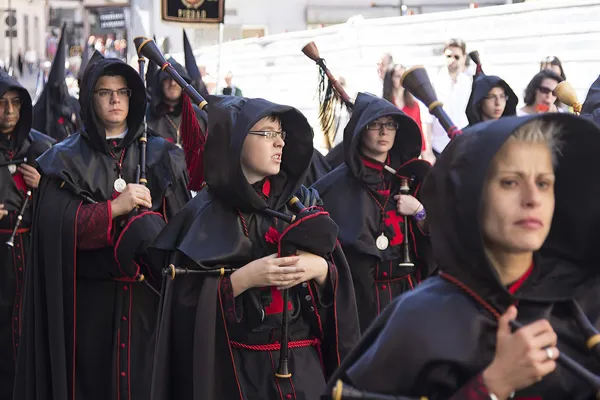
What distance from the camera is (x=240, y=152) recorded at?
497 centimetres

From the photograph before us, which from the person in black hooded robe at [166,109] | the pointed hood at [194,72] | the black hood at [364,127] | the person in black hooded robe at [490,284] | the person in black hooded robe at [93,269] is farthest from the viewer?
the pointed hood at [194,72]

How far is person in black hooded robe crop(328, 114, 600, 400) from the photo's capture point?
2.94m

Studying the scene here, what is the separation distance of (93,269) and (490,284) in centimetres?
409

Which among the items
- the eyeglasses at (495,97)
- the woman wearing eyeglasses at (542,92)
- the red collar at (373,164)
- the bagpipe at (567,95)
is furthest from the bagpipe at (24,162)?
the woman wearing eyeglasses at (542,92)

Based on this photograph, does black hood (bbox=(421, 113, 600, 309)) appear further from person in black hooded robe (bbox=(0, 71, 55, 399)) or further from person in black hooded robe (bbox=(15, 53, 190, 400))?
person in black hooded robe (bbox=(0, 71, 55, 399))

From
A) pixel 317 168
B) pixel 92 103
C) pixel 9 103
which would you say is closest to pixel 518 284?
pixel 92 103

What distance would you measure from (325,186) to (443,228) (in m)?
3.98

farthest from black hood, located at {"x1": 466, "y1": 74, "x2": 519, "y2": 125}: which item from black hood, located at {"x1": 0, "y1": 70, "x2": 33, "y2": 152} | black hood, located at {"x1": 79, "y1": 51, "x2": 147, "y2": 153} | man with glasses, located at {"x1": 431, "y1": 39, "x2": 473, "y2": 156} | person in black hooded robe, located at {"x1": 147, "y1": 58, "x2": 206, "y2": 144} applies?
black hood, located at {"x1": 0, "y1": 70, "x2": 33, "y2": 152}

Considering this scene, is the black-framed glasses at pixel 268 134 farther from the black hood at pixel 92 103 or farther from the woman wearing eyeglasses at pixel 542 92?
the woman wearing eyeglasses at pixel 542 92

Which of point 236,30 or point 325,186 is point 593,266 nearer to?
point 325,186

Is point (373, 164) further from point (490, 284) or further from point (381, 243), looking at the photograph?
point (490, 284)

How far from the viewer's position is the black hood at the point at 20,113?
791cm

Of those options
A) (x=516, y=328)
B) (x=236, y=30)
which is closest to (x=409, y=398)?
(x=516, y=328)

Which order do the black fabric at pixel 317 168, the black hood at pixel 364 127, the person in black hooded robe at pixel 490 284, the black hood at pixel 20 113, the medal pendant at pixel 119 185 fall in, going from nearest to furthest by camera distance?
the person in black hooded robe at pixel 490 284
the medal pendant at pixel 119 185
the black hood at pixel 364 127
the black hood at pixel 20 113
the black fabric at pixel 317 168
